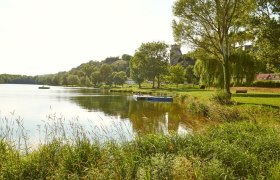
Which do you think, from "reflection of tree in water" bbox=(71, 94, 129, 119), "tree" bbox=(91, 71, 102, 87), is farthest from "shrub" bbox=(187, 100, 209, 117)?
"tree" bbox=(91, 71, 102, 87)

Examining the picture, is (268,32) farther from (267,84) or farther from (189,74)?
(189,74)

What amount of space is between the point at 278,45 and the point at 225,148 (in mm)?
16034

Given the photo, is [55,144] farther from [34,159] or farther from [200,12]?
[200,12]

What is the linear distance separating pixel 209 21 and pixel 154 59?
6122 centimetres

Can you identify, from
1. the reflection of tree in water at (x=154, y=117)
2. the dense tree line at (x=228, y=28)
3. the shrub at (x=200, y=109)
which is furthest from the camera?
the shrub at (x=200, y=109)

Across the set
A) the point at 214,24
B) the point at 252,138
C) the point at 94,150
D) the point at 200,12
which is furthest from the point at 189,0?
the point at 94,150

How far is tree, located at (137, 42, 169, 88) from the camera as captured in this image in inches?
3681

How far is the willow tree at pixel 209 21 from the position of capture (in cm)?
3250

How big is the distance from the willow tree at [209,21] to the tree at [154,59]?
187 ft

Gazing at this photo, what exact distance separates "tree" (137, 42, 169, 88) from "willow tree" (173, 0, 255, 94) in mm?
57092

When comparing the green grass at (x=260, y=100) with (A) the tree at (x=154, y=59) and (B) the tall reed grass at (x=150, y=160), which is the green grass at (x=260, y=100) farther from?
(A) the tree at (x=154, y=59)

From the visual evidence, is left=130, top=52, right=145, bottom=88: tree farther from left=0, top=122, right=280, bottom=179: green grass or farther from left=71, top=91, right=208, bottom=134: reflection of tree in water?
left=0, top=122, right=280, bottom=179: green grass

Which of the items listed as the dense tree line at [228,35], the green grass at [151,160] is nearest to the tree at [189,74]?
the dense tree line at [228,35]

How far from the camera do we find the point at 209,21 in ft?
111
